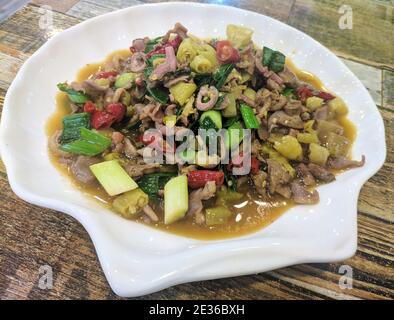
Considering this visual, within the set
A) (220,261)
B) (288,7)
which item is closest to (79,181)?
(220,261)

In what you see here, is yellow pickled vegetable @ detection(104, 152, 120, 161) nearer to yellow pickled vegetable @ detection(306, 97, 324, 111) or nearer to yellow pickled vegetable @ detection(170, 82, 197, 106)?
yellow pickled vegetable @ detection(170, 82, 197, 106)

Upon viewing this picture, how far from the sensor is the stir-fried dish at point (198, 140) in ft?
6.63

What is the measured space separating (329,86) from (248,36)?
795 millimetres

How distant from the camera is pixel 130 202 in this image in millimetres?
1969

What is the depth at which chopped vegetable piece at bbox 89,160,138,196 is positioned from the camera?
198 centimetres

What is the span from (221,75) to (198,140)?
1.46ft

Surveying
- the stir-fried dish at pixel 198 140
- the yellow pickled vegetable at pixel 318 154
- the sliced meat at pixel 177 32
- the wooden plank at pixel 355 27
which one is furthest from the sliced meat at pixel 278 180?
the wooden plank at pixel 355 27

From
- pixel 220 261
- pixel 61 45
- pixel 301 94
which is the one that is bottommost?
pixel 220 261

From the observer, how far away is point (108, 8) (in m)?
3.57

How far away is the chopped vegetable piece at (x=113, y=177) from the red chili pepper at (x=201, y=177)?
0.31m

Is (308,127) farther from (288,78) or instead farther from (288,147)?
(288,78)

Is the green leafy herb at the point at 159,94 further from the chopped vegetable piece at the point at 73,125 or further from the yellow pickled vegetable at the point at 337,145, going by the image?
the yellow pickled vegetable at the point at 337,145

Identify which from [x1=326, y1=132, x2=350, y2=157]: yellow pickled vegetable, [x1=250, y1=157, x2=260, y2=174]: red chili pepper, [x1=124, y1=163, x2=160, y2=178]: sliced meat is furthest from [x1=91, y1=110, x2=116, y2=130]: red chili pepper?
[x1=326, y1=132, x2=350, y2=157]: yellow pickled vegetable
